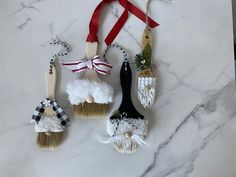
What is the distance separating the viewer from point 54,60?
96 cm

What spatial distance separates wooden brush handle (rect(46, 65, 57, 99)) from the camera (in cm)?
94

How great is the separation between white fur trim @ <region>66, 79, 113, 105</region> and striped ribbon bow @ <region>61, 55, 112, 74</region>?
1.4 inches

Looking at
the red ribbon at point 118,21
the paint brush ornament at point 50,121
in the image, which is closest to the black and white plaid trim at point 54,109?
the paint brush ornament at point 50,121

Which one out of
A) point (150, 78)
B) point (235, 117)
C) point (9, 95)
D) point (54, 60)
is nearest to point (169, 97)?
point (150, 78)

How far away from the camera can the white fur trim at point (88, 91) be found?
90cm

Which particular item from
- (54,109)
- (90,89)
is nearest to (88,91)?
(90,89)

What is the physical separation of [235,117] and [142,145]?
29 centimetres

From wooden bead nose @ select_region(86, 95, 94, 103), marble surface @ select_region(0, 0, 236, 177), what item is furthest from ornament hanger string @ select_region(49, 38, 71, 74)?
wooden bead nose @ select_region(86, 95, 94, 103)

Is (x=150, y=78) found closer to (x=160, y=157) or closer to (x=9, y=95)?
(x=160, y=157)

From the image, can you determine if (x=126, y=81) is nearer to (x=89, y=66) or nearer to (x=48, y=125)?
(x=89, y=66)

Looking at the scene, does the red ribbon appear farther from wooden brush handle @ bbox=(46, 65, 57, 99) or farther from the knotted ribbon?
the knotted ribbon

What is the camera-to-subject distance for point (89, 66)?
0.93 metres

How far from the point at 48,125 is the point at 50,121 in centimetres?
1

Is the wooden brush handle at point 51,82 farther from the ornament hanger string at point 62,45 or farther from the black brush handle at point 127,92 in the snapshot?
the black brush handle at point 127,92
